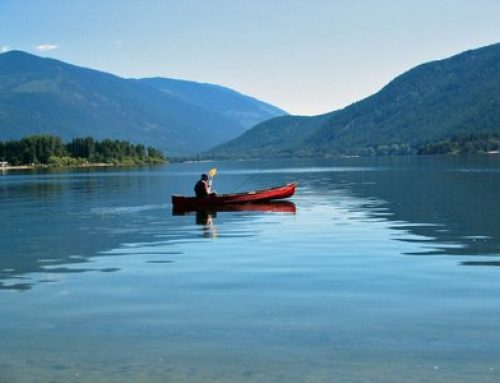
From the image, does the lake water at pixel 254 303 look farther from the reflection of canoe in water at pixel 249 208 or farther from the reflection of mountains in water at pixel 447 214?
the reflection of canoe in water at pixel 249 208

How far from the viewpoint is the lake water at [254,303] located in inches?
663

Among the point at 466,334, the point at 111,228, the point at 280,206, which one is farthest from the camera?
the point at 280,206

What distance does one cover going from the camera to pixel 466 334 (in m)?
18.8

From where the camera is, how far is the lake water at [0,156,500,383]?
663 inches

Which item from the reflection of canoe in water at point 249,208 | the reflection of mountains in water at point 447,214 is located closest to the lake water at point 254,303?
the reflection of mountains in water at point 447,214

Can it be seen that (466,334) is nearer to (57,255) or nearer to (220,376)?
(220,376)

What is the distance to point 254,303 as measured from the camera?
23.1 m

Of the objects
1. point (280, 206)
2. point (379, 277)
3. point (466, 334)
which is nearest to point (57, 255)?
point (379, 277)

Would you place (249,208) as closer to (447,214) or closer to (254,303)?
(447,214)

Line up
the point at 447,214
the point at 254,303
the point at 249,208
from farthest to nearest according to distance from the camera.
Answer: the point at 249,208 < the point at 447,214 < the point at 254,303

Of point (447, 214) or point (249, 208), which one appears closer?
point (447, 214)

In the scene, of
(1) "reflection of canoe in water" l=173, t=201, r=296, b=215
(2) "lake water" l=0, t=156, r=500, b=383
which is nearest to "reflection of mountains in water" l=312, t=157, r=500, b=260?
(2) "lake water" l=0, t=156, r=500, b=383

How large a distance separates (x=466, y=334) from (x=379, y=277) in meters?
8.41

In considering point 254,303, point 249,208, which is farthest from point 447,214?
point 254,303
